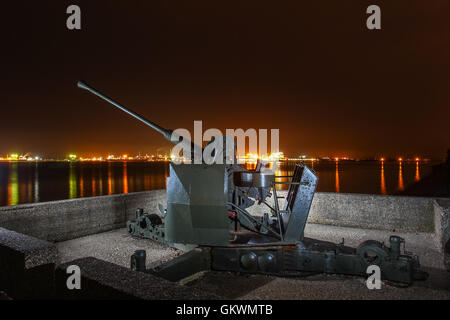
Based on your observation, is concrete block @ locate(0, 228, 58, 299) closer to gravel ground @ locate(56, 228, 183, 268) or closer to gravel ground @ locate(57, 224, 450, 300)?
gravel ground @ locate(57, 224, 450, 300)

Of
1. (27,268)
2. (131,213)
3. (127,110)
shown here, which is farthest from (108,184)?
(27,268)

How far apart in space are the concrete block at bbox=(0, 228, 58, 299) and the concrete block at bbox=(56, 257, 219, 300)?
25 cm

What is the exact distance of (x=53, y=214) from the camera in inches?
316

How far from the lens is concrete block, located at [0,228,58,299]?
9.65 ft

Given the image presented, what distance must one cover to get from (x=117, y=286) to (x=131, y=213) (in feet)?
26.3

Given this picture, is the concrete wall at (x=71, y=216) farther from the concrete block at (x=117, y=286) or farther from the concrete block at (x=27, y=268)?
the concrete block at (x=117, y=286)

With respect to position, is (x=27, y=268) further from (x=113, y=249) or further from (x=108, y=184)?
(x=108, y=184)

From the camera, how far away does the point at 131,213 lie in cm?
1007

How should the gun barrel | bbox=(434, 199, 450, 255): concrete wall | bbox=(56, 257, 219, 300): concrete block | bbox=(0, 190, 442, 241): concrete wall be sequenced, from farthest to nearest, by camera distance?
1. bbox=(0, 190, 442, 241): concrete wall
2. bbox=(434, 199, 450, 255): concrete wall
3. the gun barrel
4. bbox=(56, 257, 219, 300): concrete block

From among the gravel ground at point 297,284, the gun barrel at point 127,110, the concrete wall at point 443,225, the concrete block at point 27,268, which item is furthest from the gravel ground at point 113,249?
the concrete wall at point 443,225

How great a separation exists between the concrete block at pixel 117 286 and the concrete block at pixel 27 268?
0.25 m

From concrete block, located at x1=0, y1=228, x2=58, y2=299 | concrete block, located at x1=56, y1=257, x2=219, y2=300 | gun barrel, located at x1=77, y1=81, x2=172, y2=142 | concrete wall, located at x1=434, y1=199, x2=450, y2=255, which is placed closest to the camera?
concrete block, located at x1=56, y1=257, x2=219, y2=300

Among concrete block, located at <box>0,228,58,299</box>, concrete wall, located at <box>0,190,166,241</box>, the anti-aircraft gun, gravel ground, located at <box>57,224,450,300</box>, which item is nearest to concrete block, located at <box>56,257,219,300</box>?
concrete block, located at <box>0,228,58,299</box>
